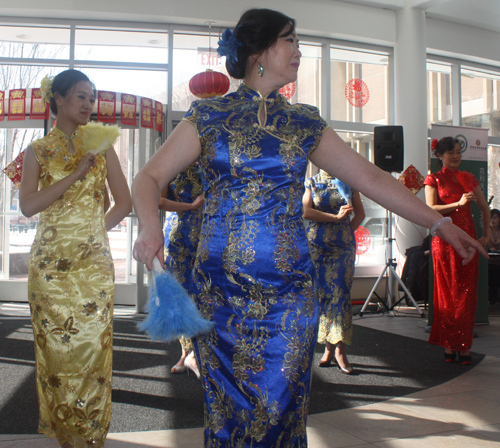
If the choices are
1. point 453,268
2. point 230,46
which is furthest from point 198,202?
point 453,268

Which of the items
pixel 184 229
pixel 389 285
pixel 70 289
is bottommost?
pixel 389 285

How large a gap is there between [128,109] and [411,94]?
161 inches

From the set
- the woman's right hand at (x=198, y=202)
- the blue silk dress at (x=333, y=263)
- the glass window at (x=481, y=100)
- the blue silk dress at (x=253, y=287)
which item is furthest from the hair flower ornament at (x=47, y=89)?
the glass window at (x=481, y=100)

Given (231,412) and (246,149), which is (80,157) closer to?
(246,149)

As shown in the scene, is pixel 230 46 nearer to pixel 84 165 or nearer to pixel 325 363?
pixel 84 165

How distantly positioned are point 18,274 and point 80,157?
18.4 feet

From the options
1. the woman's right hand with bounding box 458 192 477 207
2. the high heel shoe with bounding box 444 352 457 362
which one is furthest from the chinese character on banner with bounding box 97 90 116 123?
the high heel shoe with bounding box 444 352 457 362

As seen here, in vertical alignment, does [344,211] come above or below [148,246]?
above

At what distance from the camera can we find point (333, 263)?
11.9 feet

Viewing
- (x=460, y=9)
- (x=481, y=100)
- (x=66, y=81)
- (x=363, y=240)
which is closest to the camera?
(x=66, y=81)

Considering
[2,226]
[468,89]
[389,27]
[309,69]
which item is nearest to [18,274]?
[2,226]

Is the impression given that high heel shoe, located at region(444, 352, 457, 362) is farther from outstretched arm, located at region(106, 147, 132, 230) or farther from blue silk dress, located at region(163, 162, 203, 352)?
outstretched arm, located at region(106, 147, 132, 230)

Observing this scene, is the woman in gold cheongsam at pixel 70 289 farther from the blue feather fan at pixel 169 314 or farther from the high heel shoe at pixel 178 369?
the high heel shoe at pixel 178 369

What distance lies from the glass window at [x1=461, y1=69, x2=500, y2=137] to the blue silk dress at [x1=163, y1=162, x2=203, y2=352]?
24.9 ft
